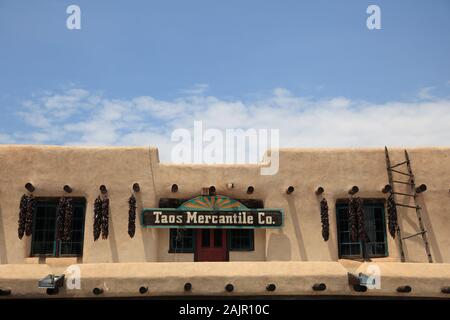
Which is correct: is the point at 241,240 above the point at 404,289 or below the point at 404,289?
above

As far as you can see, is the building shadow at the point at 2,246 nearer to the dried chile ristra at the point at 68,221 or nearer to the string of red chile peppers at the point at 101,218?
the dried chile ristra at the point at 68,221

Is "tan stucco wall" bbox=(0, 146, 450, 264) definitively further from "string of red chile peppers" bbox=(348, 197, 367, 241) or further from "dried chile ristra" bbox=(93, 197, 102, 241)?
"string of red chile peppers" bbox=(348, 197, 367, 241)

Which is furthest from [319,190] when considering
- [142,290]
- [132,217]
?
[142,290]

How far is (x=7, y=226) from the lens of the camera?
16.2 metres

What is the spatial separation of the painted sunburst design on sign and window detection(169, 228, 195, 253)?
3.80 ft

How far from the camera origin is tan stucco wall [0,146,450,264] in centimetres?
1628

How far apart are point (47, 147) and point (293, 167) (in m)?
9.20

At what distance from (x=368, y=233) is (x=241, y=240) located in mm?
4807

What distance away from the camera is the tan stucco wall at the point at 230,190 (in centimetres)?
1628

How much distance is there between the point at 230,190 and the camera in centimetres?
1700

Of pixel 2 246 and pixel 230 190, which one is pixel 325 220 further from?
pixel 2 246

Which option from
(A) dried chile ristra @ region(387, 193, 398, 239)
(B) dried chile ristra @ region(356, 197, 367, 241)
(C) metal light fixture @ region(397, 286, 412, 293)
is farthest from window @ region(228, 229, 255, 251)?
(C) metal light fixture @ region(397, 286, 412, 293)

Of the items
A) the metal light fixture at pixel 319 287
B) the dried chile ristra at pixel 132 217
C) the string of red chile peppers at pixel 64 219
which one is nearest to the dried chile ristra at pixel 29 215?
the string of red chile peppers at pixel 64 219
